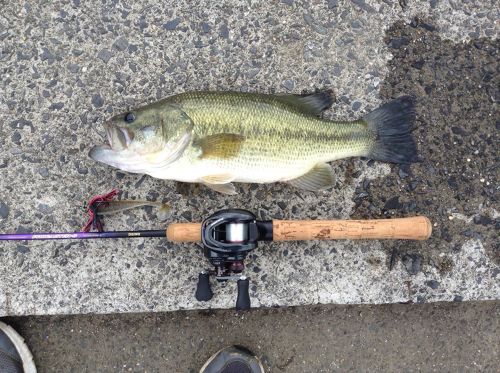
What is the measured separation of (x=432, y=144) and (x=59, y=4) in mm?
2541

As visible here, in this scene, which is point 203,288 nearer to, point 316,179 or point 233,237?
point 233,237

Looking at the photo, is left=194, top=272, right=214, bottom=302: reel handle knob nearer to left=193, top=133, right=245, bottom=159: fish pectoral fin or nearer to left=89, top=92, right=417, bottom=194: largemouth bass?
left=89, top=92, right=417, bottom=194: largemouth bass

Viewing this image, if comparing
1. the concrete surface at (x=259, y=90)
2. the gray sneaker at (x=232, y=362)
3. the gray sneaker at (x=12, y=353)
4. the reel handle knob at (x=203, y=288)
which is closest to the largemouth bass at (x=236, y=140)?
the concrete surface at (x=259, y=90)

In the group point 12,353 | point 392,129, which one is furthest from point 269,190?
point 12,353

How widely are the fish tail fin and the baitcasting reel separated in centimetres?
85

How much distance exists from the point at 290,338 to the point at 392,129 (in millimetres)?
1525

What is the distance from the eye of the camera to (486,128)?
3.06 metres

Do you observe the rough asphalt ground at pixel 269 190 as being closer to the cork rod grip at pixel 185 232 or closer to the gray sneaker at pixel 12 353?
the gray sneaker at pixel 12 353

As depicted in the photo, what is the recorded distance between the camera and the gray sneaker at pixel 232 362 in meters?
3.00

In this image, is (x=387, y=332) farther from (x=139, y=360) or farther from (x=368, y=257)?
(x=139, y=360)

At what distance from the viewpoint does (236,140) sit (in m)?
2.51

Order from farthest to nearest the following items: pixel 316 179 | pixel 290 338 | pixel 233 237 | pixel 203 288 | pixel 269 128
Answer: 1. pixel 290 338
2. pixel 316 179
3. pixel 203 288
4. pixel 269 128
5. pixel 233 237

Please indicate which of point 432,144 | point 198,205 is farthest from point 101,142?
point 432,144

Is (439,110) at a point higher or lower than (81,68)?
lower
